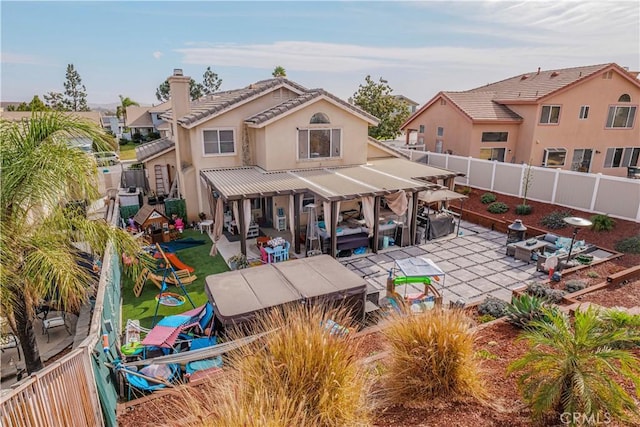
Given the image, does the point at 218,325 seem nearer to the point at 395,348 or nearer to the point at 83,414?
the point at 83,414

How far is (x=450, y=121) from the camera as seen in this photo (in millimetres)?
27781

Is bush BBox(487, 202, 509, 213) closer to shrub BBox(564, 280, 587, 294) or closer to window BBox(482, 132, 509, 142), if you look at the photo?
shrub BBox(564, 280, 587, 294)

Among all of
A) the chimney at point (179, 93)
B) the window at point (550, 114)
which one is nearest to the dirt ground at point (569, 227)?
the window at point (550, 114)

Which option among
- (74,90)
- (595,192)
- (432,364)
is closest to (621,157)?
(595,192)

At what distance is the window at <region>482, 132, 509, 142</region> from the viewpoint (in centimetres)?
2605

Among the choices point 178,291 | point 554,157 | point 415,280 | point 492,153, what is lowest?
point 178,291

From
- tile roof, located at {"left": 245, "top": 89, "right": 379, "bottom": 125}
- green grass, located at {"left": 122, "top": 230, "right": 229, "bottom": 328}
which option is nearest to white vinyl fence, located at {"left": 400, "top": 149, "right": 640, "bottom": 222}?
tile roof, located at {"left": 245, "top": 89, "right": 379, "bottom": 125}

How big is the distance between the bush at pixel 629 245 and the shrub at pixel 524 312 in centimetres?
894

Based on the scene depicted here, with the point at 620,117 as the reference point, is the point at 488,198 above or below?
below

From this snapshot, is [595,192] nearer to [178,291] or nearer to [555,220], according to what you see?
[555,220]

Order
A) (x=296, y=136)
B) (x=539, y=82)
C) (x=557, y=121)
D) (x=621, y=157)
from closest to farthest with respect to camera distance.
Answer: (x=296, y=136)
(x=557, y=121)
(x=539, y=82)
(x=621, y=157)

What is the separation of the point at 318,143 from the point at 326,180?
2.92 m

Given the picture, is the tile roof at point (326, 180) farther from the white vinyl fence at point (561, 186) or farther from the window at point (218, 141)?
the white vinyl fence at point (561, 186)

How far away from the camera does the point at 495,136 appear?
2627cm
